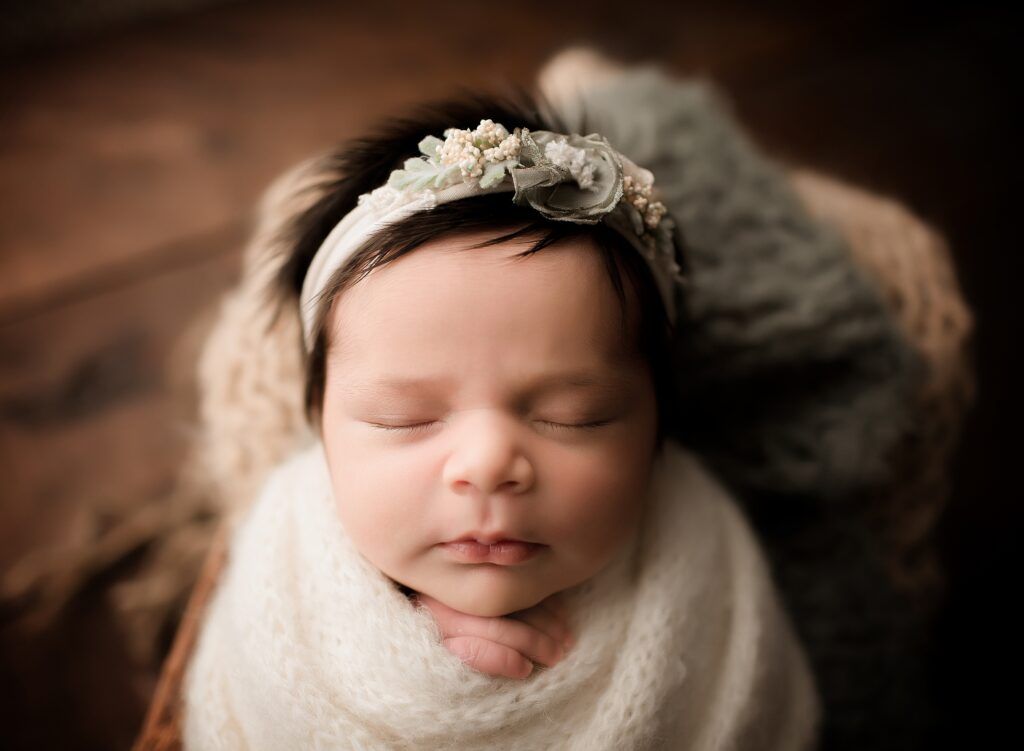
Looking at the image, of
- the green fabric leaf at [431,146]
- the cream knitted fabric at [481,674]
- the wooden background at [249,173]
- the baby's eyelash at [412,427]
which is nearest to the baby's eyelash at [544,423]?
the baby's eyelash at [412,427]

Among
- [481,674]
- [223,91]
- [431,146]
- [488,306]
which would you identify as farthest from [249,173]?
[481,674]

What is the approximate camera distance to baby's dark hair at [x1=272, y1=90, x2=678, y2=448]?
2.46 feet

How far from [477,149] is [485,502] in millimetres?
341

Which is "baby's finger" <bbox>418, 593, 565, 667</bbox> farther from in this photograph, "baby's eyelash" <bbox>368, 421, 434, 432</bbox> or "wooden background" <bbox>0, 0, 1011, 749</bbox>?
"wooden background" <bbox>0, 0, 1011, 749</bbox>

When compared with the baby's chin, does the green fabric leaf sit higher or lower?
higher

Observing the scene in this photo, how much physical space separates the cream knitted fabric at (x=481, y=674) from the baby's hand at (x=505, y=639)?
0.05 feet

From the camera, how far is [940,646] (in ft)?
4.57

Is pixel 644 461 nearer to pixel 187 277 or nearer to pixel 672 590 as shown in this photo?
pixel 672 590

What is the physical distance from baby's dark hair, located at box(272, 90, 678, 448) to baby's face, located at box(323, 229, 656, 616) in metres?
0.02

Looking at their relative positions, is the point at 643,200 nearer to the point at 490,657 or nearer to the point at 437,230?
the point at 437,230

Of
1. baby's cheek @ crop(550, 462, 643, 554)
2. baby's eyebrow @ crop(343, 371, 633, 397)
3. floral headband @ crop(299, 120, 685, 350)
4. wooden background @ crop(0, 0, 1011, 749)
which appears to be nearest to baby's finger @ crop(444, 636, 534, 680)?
baby's cheek @ crop(550, 462, 643, 554)

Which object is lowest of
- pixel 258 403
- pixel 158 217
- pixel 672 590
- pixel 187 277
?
pixel 672 590

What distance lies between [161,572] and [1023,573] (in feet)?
5.16

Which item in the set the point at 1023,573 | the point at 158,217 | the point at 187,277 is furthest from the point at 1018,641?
the point at 158,217
